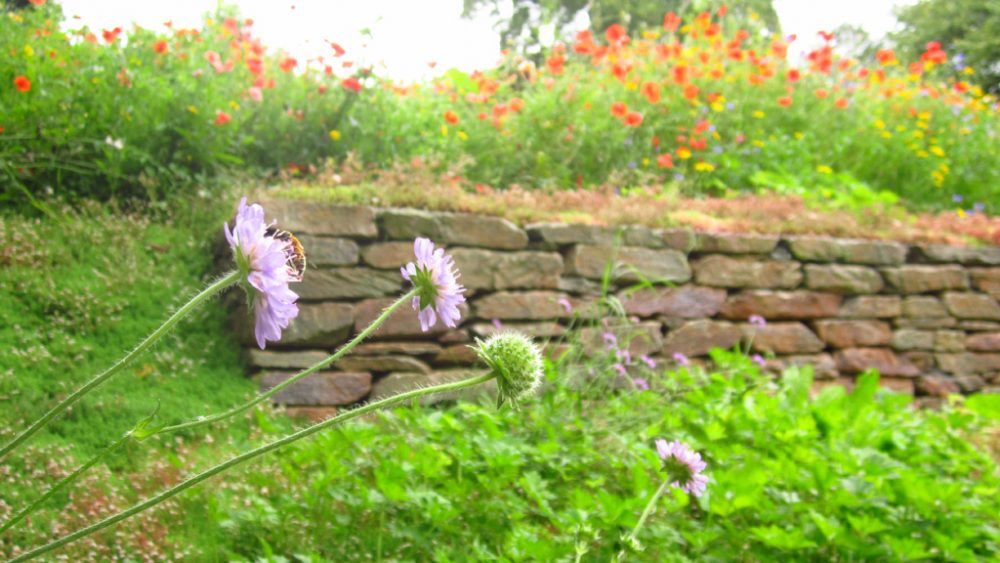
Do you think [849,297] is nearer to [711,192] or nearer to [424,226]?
[711,192]

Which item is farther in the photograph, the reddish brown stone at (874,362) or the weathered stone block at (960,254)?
the weathered stone block at (960,254)

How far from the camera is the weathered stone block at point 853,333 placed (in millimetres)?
4953

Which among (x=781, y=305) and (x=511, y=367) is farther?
(x=781, y=305)

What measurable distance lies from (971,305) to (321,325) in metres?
4.15

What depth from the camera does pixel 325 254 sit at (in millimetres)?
3574

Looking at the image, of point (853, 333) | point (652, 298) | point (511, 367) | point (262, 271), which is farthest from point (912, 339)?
point (262, 271)

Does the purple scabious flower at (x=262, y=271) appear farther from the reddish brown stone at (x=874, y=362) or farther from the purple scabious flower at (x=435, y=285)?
the reddish brown stone at (x=874, y=362)

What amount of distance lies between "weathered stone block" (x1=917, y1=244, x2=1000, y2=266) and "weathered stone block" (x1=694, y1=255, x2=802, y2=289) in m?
1.02

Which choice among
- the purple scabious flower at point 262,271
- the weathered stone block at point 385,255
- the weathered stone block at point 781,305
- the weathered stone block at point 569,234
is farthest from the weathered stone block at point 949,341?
the purple scabious flower at point 262,271

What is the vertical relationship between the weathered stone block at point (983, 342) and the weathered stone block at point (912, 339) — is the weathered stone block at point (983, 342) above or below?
below

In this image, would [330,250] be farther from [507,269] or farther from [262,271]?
[262,271]

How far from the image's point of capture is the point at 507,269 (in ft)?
13.0

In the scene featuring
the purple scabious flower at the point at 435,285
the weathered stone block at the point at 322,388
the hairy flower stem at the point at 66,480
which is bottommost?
the weathered stone block at the point at 322,388

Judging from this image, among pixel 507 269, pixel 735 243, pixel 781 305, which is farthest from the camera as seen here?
pixel 781 305
